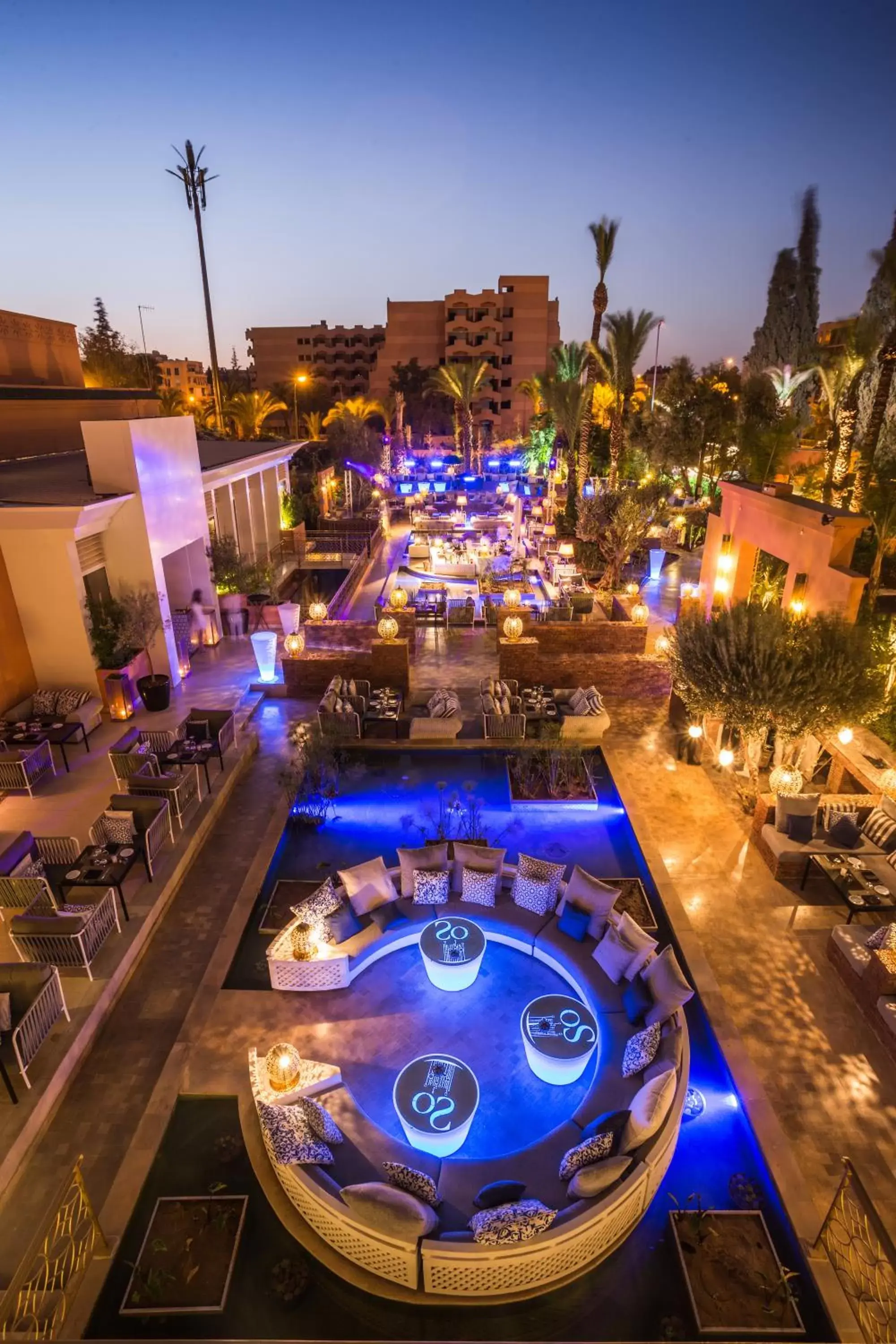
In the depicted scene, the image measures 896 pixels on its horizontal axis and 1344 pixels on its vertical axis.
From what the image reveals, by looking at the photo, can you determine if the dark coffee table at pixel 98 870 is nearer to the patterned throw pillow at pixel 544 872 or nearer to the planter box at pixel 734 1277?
the patterned throw pillow at pixel 544 872

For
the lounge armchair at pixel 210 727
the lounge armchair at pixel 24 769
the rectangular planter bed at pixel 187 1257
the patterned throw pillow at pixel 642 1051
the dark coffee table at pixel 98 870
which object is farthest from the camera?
the lounge armchair at pixel 210 727

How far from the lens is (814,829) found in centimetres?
985

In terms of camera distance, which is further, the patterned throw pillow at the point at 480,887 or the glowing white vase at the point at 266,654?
the glowing white vase at the point at 266,654

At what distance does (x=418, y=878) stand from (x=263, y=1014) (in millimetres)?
2296

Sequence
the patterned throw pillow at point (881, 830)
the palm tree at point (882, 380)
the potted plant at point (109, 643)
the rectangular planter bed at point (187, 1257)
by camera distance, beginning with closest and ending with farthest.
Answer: the rectangular planter bed at point (187, 1257)
the patterned throw pillow at point (881, 830)
the potted plant at point (109, 643)
the palm tree at point (882, 380)

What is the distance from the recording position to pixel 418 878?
28.6ft

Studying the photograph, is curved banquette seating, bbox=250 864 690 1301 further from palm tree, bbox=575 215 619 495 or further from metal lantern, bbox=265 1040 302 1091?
palm tree, bbox=575 215 619 495

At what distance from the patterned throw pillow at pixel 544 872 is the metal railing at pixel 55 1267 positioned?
520 centimetres

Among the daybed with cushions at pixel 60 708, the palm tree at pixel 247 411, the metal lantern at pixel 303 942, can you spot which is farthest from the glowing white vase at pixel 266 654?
the palm tree at pixel 247 411

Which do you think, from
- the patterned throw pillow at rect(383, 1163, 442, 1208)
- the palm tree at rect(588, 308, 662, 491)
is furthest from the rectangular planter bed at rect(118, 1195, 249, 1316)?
the palm tree at rect(588, 308, 662, 491)

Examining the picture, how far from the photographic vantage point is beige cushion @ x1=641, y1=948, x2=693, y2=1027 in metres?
6.84

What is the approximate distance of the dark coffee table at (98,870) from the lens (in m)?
8.38

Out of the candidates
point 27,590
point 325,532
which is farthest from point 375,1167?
point 325,532

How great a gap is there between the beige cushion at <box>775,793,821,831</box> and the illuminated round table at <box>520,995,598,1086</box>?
14.4 ft
